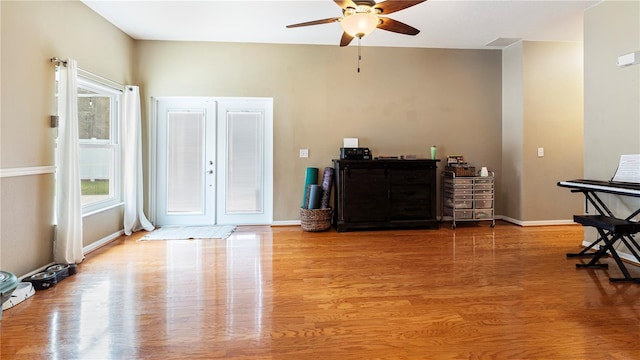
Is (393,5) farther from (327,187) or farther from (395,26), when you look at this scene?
(327,187)

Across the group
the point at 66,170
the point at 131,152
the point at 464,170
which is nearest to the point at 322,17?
the point at 464,170

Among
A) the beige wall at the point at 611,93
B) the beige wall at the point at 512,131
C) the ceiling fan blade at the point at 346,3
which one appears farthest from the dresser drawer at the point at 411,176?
the ceiling fan blade at the point at 346,3

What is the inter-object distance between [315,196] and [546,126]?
369 cm

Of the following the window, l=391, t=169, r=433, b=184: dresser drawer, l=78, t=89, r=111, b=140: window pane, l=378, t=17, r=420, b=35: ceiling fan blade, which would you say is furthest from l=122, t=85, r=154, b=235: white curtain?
l=391, t=169, r=433, b=184: dresser drawer

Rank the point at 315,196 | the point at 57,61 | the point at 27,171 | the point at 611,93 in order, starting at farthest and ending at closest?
the point at 315,196
the point at 611,93
the point at 57,61
the point at 27,171

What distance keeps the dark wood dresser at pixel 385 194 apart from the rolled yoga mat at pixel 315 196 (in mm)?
270

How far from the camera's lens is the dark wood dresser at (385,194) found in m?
4.55

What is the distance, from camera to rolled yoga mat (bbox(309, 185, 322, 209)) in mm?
4684

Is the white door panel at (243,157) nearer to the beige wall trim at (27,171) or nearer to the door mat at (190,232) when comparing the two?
the door mat at (190,232)

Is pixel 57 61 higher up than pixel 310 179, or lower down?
higher up

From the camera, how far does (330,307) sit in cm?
227

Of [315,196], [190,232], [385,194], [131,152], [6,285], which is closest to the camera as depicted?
[6,285]

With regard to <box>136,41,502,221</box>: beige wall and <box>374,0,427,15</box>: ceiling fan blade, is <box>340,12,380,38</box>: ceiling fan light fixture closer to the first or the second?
<box>374,0,427,15</box>: ceiling fan blade

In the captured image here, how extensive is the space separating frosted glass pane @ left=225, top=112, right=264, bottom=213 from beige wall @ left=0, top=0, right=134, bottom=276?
6.70 ft
